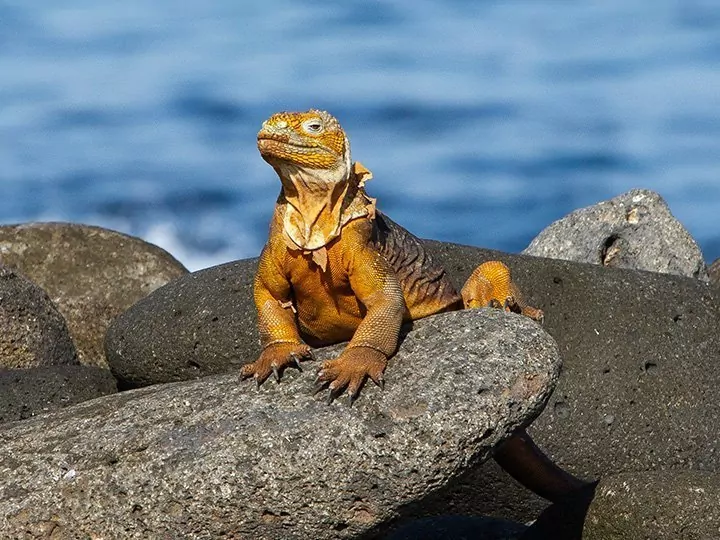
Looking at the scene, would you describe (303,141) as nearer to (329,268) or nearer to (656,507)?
(329,268)

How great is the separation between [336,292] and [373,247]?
0.34 metres

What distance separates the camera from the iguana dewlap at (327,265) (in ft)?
28.2

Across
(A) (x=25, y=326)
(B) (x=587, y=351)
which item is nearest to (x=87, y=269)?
(A) (x=25, y=326)

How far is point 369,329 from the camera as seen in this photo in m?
8.80

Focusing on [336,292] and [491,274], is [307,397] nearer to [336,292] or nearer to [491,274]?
[336,292]

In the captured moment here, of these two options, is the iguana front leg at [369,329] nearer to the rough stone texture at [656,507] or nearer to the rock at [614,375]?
the rough stone texture at [656,507]

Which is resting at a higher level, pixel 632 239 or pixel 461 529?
pixel 632 239

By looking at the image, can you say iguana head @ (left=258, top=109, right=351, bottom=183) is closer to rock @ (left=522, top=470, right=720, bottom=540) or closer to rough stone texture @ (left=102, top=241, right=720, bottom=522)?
rock @ (left=522, top=470, right=720, bottom=540)

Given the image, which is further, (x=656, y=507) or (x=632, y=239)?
(x=632, y=239)

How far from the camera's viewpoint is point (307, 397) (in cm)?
868

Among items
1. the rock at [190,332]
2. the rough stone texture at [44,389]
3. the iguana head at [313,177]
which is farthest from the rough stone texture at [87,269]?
the iguana head at [313,177]

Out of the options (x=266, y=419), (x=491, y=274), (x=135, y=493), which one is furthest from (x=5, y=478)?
(x=491, y=274)

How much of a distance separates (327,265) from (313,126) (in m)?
0.81

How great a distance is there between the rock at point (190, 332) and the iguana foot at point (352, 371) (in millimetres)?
3280
